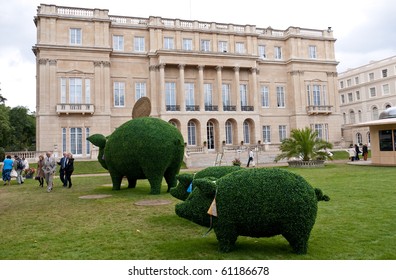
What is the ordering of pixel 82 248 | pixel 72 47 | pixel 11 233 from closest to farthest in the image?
pixel 82 248, pixel 11 233, pixel 72 47

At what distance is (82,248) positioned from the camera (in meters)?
5.20

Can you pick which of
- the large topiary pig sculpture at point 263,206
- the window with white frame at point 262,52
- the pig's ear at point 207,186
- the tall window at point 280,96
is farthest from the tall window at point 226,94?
the large topiary pig sculpture at point 263,206

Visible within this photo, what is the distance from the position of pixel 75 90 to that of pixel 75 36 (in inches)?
223

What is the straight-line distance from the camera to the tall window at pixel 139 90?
36.3 meters

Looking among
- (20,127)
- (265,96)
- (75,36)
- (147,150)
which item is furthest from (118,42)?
(147,150)

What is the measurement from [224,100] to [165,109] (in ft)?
25.2

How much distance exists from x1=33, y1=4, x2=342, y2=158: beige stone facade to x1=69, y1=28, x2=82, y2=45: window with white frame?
0.10 metres

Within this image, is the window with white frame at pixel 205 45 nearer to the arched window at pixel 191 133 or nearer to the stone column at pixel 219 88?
the stone column at pixel 219 88

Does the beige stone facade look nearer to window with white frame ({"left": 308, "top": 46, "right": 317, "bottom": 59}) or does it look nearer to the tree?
window with white frame ({"left": 308, "top": 46, "right": 317, "bottom": 59})

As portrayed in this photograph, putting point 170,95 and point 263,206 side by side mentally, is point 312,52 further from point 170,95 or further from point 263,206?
point 263,206

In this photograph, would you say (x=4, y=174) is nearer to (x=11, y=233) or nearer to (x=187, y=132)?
(x=11, y=233)

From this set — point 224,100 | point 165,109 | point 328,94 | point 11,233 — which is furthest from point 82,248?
point 328,94

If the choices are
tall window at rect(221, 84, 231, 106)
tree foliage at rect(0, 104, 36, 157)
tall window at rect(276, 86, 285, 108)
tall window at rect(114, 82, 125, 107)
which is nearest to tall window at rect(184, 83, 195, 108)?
tall window at rect(221, 84, 231, 106)

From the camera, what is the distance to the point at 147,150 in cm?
1051
